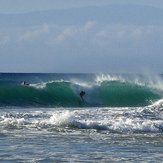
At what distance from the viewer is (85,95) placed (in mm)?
42969

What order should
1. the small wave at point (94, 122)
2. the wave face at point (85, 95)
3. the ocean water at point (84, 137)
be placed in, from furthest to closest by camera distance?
1. the wave face at point (85, 95)
2. the small wave at point (94, 122)
3. the ocean water at point (84, 137)

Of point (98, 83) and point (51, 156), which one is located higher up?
point (98, 83)

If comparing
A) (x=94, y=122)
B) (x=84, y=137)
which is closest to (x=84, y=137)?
(x=84, y=137)

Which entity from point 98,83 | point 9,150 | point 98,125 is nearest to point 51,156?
point 9,150

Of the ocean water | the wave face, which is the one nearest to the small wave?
the ocean water

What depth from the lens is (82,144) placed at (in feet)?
53.1

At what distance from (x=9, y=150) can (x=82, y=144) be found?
199 cm

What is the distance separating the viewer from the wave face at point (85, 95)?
39375 mm

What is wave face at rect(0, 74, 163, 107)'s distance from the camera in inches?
1550

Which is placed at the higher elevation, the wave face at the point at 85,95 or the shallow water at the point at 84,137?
the wave face at the point at 85,95

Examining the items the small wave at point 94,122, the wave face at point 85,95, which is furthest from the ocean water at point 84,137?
the wave face at point 85,95

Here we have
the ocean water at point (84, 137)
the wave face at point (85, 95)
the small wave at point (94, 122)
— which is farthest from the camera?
the wave face at point (85, 95)

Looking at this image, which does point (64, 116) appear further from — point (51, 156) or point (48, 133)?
point (51, 156)

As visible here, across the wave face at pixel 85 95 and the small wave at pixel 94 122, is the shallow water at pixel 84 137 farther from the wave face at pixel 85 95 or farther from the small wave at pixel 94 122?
the wave face at pixel 85 95
